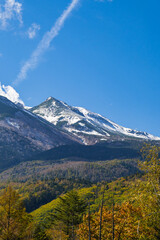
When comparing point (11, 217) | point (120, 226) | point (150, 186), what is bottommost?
point (11, 217)

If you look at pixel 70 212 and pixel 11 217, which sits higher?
pixel 70 212

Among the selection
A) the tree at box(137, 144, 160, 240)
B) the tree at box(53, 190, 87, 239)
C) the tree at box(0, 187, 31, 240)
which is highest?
the tree at box(137, 144, 160, 240)

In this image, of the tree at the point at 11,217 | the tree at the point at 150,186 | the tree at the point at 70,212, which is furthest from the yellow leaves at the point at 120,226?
the tree at the point at 70,212

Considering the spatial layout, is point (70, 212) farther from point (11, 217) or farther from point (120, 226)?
point (120, 226)

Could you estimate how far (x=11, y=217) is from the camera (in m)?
35.8

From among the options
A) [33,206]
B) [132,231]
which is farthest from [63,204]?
[33,206]

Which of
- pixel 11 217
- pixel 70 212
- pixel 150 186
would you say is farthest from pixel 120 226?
pixel 70 212

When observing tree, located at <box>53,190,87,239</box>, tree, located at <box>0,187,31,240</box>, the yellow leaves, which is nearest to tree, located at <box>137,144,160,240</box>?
the yellow leaves

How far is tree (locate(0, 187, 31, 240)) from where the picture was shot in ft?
111

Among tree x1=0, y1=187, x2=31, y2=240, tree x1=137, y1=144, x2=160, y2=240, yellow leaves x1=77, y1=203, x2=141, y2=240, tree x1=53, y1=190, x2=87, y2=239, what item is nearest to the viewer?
tree x1=137, y1=144, x2=160, y2=240

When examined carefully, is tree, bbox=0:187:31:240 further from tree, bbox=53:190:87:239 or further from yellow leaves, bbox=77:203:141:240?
tree, bbox=53:190:87:239

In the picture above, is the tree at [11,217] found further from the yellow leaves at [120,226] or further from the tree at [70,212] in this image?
the tree at [70,212]

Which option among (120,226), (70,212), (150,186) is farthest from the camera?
(70,212)

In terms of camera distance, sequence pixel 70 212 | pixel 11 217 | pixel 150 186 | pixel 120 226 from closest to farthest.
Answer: pixel 150 186 < pixel 120 226 < pixel 11 217 < pixel 70 212
